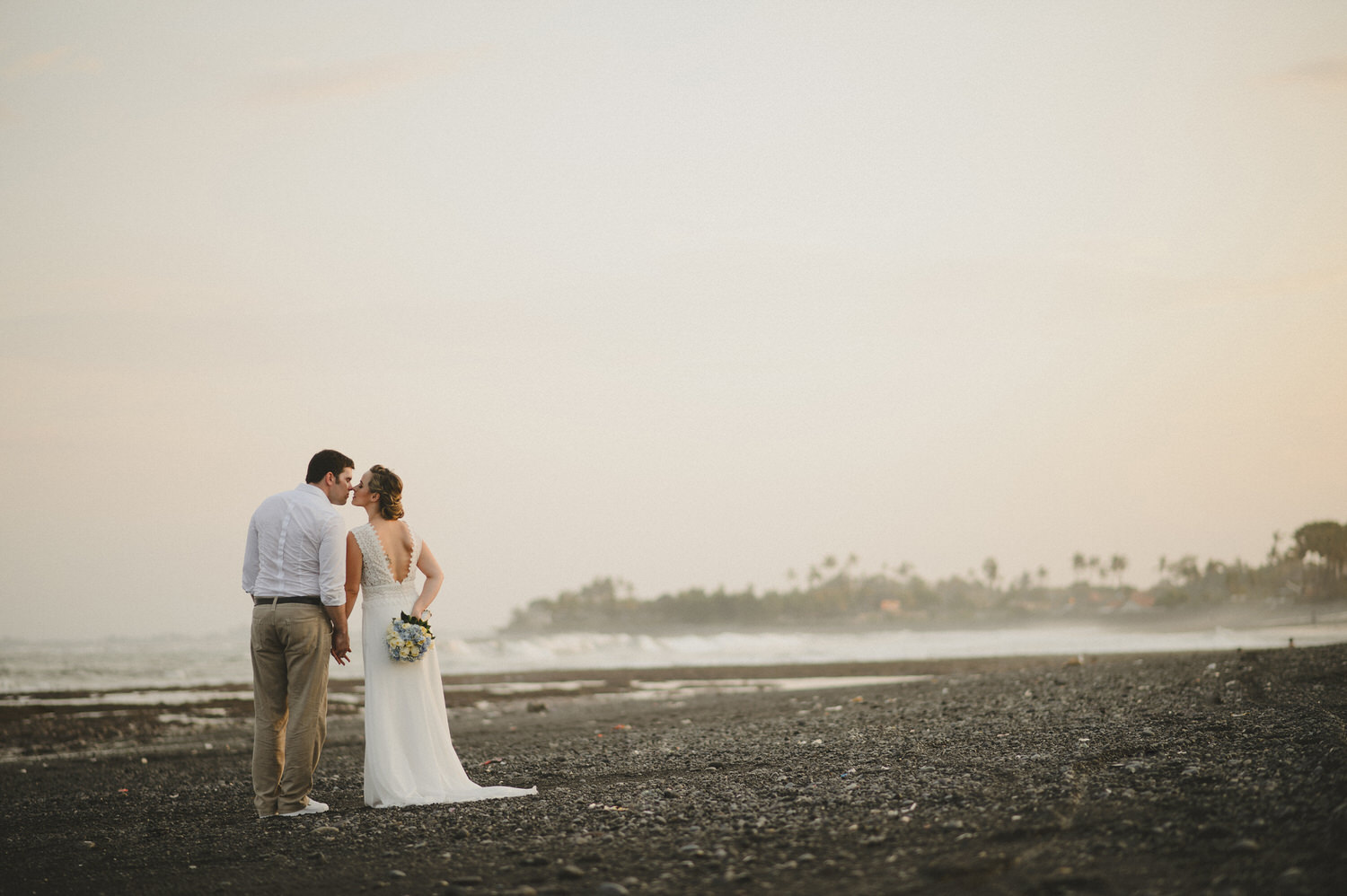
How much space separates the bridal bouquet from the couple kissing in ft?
0.15

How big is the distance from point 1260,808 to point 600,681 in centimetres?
2372

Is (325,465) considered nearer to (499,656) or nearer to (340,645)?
(340,645)

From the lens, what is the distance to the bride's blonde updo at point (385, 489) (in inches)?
297

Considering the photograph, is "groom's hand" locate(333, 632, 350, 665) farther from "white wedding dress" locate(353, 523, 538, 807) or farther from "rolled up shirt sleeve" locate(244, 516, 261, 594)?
"rolled up shirt sleeve" locate(244, 516, 261, 594)

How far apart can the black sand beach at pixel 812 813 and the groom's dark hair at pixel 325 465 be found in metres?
2.70

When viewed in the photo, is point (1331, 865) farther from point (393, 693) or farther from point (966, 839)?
point (393, 693)

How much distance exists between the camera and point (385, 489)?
7.57 metres

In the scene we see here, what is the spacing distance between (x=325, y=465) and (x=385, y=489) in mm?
549

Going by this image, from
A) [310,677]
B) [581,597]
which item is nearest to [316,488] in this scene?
[310,677]

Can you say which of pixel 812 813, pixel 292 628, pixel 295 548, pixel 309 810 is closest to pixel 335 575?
pixel 295 548

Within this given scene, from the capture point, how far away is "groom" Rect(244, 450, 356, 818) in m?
6.91

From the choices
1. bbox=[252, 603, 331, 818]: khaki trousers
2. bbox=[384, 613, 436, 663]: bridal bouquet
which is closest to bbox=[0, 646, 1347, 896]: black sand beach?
bbox=[252, 603, 331, 818]: khaki trousers

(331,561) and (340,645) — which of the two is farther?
(340,645)

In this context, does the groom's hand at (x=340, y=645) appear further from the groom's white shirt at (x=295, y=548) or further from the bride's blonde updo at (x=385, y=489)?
the bride's blonde updo at (x=385, y=489)
